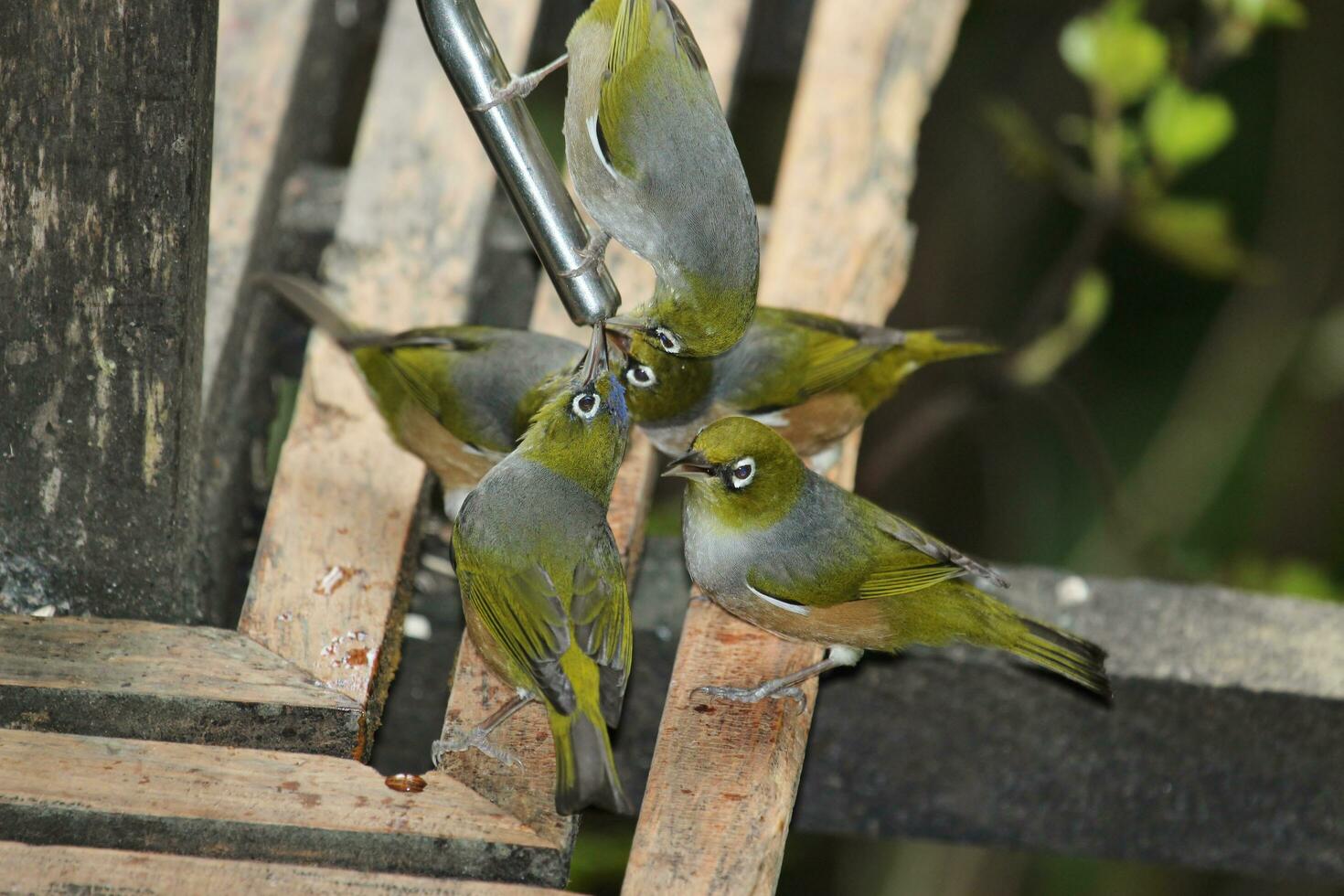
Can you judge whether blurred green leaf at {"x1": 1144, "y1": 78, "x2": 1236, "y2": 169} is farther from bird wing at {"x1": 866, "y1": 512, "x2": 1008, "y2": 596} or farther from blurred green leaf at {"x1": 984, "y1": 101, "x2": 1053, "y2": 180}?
bird wing at {"x1": 866, "y1": 512, "x2": 1008, "y2": 596}

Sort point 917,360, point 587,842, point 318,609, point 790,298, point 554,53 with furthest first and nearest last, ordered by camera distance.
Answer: point 587,842
point 554,53
point 917,360
point 790,298
point 318,609

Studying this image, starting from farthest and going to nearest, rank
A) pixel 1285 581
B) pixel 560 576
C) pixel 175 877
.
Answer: pixel 1285 581 < pixel 560 576 < pixel 175 877

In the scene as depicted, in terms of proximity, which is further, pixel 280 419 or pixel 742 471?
pixel 280 419

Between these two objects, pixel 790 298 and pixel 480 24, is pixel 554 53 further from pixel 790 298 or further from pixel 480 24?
pixel 480 24

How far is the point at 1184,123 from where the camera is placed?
4.66 metres

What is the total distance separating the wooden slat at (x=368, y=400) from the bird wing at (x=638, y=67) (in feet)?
1.18

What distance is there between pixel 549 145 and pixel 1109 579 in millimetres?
2833

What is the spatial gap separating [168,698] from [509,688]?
0.67 meters

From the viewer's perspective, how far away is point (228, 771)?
2.65 meters

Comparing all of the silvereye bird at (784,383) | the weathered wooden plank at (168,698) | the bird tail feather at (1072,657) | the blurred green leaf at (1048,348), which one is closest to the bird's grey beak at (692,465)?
the silvereye bird at (784,383)

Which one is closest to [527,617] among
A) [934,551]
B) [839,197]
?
[934,551]

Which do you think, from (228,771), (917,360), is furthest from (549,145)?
(228,771)

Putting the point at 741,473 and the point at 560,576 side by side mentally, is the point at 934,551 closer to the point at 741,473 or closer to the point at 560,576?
the point at 741,473

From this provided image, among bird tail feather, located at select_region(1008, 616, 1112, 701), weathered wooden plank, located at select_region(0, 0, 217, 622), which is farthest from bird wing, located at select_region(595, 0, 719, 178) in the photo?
bird tail feather, located at select_region(1008, 616, 1112, 701)
